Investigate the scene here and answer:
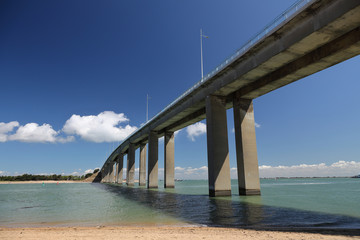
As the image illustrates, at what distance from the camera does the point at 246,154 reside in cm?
2745

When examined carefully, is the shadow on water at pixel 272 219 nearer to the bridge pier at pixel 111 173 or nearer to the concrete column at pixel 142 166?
the concrete column at pixel 142 166

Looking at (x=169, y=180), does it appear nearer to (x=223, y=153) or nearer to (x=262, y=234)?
(x=223, y=153)

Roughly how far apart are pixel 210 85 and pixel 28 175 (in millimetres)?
190004

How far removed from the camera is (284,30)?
18.6 metres

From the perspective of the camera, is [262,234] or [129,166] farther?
[129,166]

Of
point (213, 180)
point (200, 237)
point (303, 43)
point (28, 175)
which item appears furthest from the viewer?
point (28, 175)

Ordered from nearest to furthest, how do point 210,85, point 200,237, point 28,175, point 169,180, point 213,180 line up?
1. point 200,237
2. point 213,180
3. point 210,85
4. point 169,180
5. point 28,175

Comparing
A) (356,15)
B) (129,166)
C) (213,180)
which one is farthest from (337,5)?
(129,166)

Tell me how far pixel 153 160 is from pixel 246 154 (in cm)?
3030

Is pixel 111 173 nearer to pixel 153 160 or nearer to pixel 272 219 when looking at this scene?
pixel 153 160

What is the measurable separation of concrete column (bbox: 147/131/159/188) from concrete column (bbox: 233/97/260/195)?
94.6 ft

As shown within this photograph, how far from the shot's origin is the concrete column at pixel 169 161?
51.7m

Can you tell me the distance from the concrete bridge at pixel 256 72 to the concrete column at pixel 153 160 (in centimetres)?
1116

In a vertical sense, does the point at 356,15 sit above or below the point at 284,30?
below
